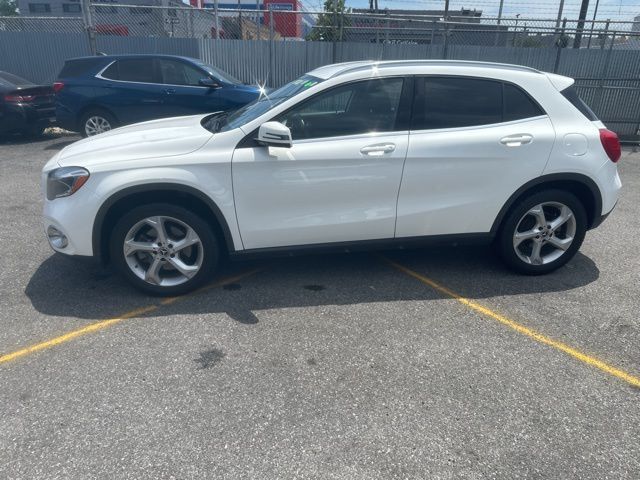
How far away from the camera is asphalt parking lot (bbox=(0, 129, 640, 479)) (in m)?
2.52

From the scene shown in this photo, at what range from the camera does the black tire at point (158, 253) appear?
3842 mm

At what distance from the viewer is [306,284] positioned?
4348mm

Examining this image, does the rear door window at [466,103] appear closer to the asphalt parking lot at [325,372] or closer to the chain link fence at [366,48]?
the asphalt parking lot at [325,372]

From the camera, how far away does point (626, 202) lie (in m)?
7.15

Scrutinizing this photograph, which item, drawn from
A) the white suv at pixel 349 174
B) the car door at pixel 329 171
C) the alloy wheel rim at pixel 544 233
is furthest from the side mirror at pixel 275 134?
the alloy wheel rim at pixel 544 233

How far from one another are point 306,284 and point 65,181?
2.04 metres

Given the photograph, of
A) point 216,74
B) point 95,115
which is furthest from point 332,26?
point 95,115

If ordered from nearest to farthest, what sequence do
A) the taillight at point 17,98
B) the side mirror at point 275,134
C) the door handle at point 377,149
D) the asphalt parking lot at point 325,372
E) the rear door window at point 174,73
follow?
1. the asphalt parking lot at point 325,372
2. the side mirror at point 275,134
3. the door handle at point 377,149
4. the rear door window at point 174,73
5. the taillight at point 17,98

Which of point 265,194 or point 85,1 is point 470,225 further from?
point 85,1

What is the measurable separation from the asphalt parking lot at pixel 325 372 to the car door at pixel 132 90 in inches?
225

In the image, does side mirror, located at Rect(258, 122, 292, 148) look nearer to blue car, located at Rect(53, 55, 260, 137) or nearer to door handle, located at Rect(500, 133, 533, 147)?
door handle, located at Rect(500, 133, 533, 147)

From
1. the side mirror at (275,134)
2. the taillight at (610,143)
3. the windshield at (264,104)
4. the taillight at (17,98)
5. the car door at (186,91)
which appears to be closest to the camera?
the side mirror at (275,134)

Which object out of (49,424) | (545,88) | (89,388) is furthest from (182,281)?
(545,88)

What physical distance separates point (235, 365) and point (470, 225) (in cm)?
229
